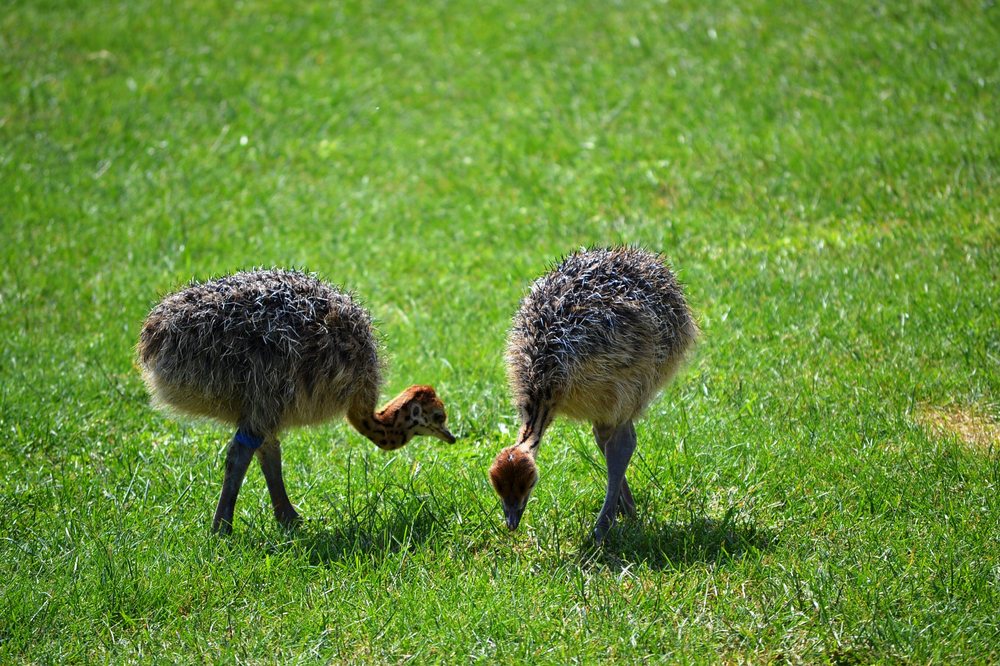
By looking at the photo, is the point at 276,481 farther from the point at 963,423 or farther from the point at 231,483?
the point at 963,423

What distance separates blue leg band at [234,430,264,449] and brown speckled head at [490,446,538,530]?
1.38 metres

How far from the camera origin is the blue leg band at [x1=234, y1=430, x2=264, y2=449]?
19.7 feet

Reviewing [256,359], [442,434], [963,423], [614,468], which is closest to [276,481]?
[256,359]

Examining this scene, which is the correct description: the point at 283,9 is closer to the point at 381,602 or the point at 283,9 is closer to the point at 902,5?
the point at 902,5

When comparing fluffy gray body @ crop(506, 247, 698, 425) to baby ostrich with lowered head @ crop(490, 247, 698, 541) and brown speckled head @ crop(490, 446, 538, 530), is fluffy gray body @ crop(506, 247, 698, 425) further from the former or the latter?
brown speckled head @ crop(490, 446, 538, 530)

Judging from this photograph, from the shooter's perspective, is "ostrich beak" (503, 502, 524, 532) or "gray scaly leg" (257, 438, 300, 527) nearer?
"ostrich beak" (503, 502, 524, 532)

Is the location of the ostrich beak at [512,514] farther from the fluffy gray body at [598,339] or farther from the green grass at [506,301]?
the fluffy gray body at [598,339]

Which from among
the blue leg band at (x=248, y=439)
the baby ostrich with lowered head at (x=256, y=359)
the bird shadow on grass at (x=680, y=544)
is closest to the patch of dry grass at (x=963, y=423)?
the bird shadow on grass at (x=680, y=544)

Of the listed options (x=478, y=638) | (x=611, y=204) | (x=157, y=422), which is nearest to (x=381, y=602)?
(x=478, y=638)

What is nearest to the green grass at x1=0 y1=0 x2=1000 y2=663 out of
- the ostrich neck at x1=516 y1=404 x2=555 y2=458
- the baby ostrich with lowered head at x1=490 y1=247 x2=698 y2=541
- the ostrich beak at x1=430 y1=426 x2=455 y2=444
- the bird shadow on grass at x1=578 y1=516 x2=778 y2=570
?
the bird shadow on grass at x1=578 y1=516 x2=778 y2=570

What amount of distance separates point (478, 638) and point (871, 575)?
6.24 ft

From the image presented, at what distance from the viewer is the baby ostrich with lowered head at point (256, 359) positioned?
5.92 meters

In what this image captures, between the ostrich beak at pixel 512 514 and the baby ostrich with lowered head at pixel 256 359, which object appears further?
the baby ostrich with lowered head at pixel 256 359

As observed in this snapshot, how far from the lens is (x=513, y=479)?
215 inches
